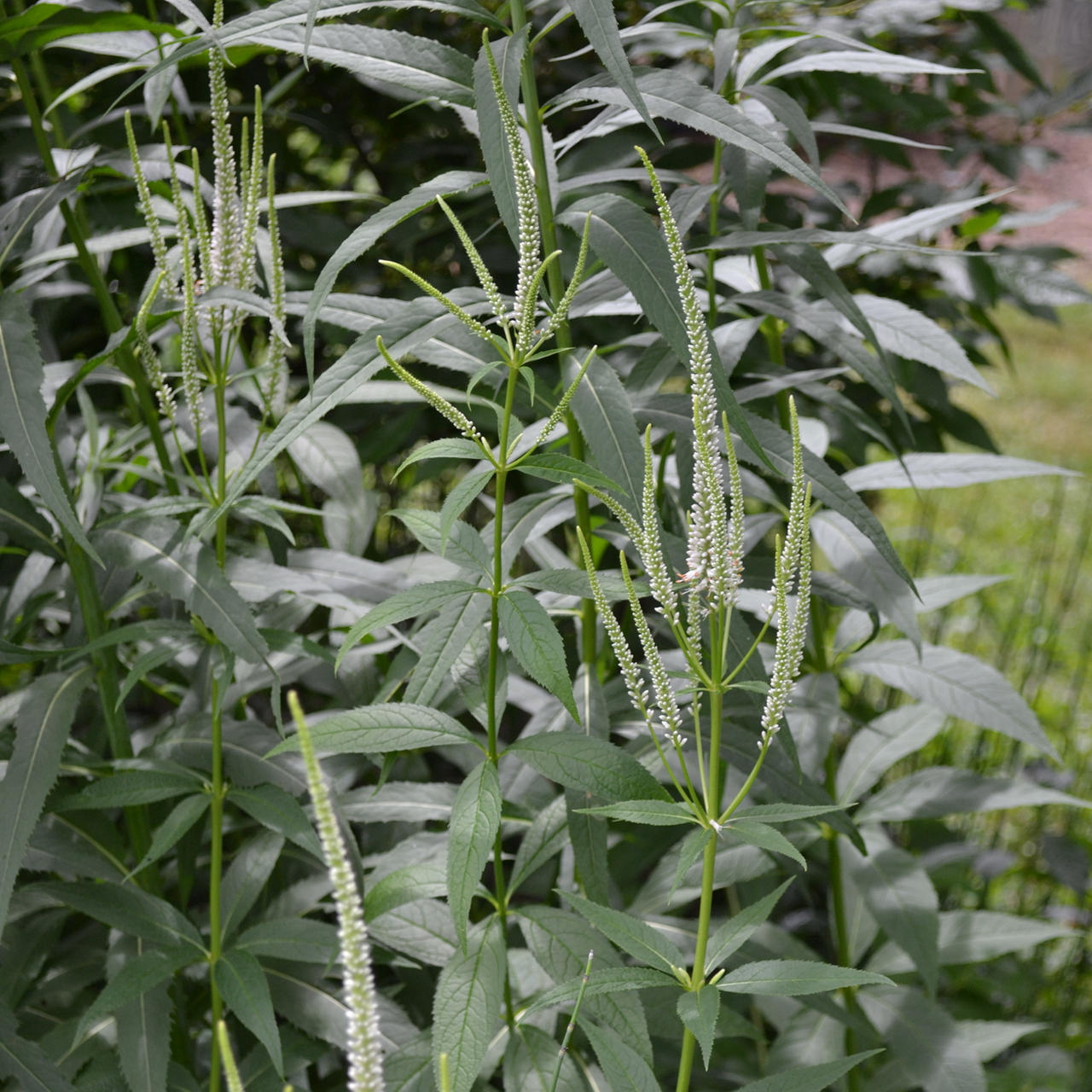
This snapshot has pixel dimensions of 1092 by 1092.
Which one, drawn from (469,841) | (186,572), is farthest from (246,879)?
(469,841)

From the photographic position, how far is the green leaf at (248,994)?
114cm

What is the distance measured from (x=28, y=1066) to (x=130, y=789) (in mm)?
312

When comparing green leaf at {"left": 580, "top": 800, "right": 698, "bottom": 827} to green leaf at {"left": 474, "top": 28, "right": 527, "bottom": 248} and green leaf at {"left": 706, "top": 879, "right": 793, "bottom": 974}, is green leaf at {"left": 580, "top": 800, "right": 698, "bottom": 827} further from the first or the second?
green leaf at {"left": 474, "top": 28, "right": 527, "bottom": 248}

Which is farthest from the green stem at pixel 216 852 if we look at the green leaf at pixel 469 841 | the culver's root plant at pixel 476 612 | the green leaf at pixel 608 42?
the green leaf at pixel 608 42

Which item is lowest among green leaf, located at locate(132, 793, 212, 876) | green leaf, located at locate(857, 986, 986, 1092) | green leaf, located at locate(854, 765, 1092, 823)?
green leaf, located at locate(857, 986, 986, 1092)

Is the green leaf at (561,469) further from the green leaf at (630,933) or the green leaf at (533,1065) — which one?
the green leaf at (533,1065)

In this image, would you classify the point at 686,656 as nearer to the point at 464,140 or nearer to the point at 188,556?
the point at 188,556

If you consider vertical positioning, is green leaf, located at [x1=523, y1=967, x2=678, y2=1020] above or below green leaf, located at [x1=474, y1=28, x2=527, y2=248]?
below

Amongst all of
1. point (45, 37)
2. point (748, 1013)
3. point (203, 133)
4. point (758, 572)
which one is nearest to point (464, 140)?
point (203, 133)

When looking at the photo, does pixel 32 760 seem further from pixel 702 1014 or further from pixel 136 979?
pixel 702 1014

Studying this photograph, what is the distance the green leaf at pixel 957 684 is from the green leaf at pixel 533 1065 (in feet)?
2.48

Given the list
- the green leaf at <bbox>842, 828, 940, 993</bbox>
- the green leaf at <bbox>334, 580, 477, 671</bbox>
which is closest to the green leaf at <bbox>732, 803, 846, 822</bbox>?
the green leaf at <bbox>334, 580, 477, 671</bbox>

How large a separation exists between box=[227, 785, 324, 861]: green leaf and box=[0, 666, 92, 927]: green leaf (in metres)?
0.22

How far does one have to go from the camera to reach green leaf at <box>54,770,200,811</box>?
49.3 inches
